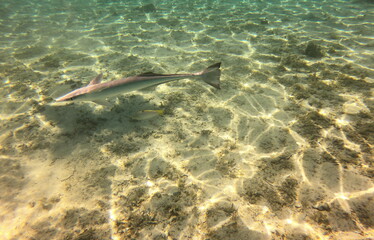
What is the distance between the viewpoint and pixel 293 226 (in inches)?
108

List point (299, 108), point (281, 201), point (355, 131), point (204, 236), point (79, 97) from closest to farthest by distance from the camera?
point (204, 236) < point (281, 201) < point (79, 97) < point (355, 131) < point (299, 108)

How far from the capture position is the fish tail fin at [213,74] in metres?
3.97

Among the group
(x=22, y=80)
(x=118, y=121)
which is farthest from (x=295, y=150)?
(x=22, y=80)

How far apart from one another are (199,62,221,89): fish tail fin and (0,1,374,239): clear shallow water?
1.05 metres

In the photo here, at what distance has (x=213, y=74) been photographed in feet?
13.1

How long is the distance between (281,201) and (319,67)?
5.52m

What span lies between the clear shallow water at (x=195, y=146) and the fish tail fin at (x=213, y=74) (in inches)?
41.3

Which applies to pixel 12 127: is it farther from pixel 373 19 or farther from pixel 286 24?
pixel 373 19

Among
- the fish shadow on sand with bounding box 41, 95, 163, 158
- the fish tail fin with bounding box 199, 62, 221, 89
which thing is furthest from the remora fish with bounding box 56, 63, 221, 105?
the fish shadow on sand with bounding box 41, 95, 163, 158

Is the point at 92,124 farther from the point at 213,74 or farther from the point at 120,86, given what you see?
the point at 213,74

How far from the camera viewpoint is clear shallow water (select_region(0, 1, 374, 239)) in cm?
287

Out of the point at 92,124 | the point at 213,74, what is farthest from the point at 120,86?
the point at 213,74

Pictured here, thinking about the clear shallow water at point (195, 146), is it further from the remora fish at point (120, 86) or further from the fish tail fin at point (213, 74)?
the fish tail fin at point (213, 74)

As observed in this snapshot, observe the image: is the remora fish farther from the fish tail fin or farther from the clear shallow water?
the clear shallow water
